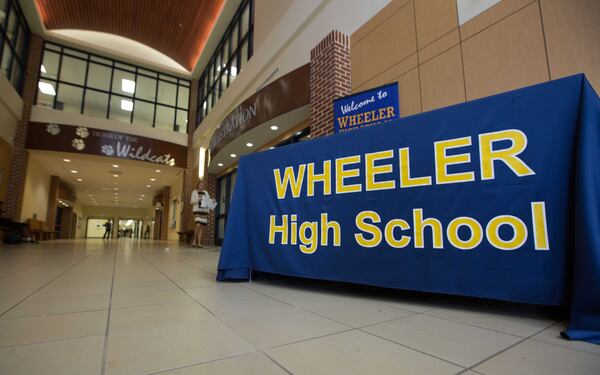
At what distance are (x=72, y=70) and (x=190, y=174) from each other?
6.00 m

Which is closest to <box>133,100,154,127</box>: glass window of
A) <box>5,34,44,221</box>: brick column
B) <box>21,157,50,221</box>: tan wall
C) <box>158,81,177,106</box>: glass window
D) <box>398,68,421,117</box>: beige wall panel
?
<box>158,81,177,106</box>: glass window

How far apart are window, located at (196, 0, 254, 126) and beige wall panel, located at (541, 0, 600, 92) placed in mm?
7023

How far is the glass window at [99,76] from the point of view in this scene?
38.8 feet

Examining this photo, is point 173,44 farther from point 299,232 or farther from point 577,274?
point 577,274

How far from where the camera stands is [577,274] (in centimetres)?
118

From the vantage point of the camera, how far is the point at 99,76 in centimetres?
1202

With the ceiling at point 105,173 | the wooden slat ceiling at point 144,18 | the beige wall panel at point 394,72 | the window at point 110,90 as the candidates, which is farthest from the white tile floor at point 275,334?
the window at point 110,90

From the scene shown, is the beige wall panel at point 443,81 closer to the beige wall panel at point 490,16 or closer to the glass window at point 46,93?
the beige wall panel at point 490,16

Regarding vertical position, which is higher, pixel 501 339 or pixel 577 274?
pixel 577 274

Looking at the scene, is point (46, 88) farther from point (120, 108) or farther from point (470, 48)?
point (470, 48)

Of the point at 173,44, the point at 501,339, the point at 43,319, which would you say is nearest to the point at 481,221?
the point at 501,339

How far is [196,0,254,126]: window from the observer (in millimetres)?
8656

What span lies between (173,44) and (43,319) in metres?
13.1

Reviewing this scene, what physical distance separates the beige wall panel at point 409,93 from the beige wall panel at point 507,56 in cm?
58
